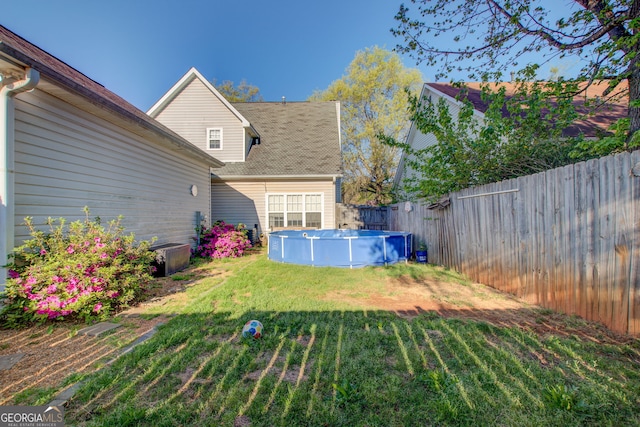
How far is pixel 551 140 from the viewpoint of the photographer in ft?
17.6

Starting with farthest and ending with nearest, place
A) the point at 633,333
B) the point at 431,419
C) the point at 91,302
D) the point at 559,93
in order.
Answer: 1. the point at 559,93
2. the point at 91,302
3. the point at 633,333
4. the point at 431,419

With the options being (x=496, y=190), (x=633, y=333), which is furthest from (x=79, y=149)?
(x=633, y=333)

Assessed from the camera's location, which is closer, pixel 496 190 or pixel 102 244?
pixel 102 244

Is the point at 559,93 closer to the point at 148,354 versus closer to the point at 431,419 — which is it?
the point at 431,419

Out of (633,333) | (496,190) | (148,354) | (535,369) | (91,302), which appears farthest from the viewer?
(496,190)

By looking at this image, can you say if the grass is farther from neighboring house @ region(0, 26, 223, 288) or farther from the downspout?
neighboring house @ region(0, 26, 223, 288)

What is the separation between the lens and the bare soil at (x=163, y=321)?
8.32 feet

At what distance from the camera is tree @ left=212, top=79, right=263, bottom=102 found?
88.5 feet

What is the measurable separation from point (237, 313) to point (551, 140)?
6.70 m

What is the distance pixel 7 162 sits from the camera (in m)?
3.66

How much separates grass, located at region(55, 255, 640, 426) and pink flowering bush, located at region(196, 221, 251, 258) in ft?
18.7

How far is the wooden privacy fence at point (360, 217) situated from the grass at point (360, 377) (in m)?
9.53

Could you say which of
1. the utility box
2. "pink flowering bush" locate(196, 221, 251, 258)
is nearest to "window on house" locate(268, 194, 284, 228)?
"pink flowering bush" locate(196, 221, 251, 258)
